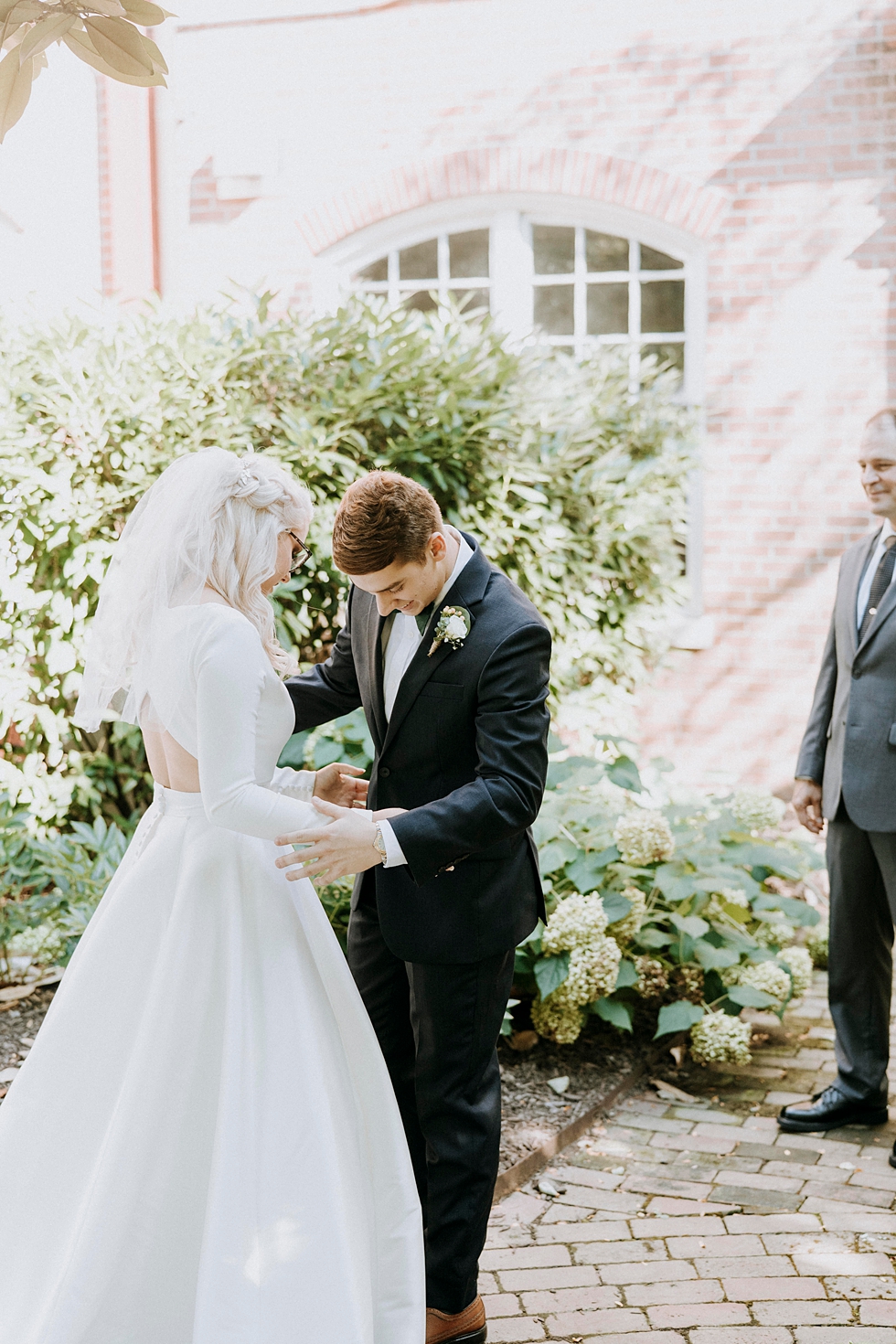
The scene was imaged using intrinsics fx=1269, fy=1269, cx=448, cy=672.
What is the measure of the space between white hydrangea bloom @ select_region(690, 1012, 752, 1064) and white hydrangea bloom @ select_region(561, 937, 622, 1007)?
376 mm

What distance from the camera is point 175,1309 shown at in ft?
7.48

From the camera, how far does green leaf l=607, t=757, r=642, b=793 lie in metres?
4.93

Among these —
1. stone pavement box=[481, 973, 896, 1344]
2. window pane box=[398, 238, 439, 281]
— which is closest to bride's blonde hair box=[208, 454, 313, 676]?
stone pavement box=[481, 973, 896, 1344]

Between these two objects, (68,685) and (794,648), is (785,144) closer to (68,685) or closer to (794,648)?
(794,648)

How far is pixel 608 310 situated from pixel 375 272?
4.78 ft

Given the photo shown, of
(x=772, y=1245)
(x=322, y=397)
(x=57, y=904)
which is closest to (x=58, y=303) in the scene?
(x=322, y=397)

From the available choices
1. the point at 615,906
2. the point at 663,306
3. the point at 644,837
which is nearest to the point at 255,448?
the point at 644,837

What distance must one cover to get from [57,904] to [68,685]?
83 centimetres

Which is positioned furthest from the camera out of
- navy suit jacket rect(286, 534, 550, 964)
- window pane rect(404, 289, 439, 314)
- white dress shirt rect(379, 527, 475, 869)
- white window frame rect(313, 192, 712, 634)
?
window pane rect(404, 289, 439, 314)

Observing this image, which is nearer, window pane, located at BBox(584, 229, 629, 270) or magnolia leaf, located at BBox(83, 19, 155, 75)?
magnolia leaf, located at BBox(83, 19, 155, 75)

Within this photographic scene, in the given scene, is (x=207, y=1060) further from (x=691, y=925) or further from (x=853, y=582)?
(x=853, y=582)

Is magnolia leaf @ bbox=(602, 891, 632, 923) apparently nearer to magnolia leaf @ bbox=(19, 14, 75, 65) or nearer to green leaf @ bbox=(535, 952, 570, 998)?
green leaf @ bbox=(535, 952, 570, 998)

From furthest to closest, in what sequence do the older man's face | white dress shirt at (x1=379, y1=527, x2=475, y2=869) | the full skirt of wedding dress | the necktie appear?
1. the necktie
2. the older man's face
3. white dress shirt at (x1=379, y1=527, x2=475, y2=869)
4. the full skirt of wedding dress

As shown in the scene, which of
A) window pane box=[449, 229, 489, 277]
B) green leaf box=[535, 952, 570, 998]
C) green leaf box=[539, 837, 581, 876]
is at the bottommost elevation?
green leaf box=[535, 952, 570, 998]
